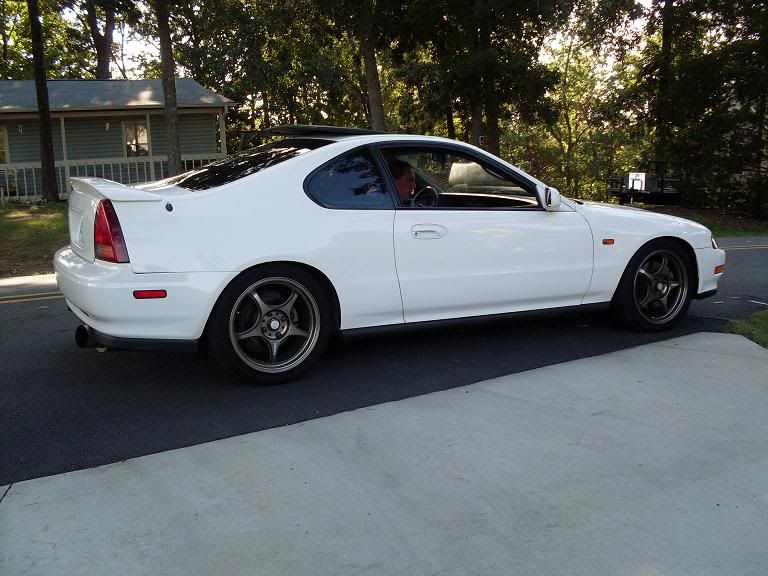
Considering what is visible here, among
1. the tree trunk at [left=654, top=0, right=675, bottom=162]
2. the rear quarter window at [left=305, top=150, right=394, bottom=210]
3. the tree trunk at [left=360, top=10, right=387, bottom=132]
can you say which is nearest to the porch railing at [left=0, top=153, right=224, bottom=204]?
the tree trunk at [left=360, top=10, right=387, bottom=132]

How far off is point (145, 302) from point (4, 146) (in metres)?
23.1

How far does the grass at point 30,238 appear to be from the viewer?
10.6 metres

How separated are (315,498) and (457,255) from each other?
2271mm

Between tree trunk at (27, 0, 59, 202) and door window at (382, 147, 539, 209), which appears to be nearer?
door window at (382, 147, 539, 209)

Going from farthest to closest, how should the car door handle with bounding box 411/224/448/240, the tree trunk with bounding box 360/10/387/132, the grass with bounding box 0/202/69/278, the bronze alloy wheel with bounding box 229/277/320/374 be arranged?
the tree trunk with bounding box 360/10/387/132 < the grass with bounding box 0/202/69/278 < the car door handle with bounding box 411/224/448/240 < the bronze alloy wheel with bounding box 229/277/320/374

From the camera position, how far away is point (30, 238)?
12680mm

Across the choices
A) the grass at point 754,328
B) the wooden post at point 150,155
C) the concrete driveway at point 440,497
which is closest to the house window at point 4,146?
the wooden post at point 150,155

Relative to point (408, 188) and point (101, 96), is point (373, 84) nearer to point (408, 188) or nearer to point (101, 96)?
point (101, 96)

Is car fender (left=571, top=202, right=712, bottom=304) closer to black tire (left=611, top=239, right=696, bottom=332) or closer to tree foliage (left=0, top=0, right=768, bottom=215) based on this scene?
black tire (left=611, top=239, right=696, bottom=332)

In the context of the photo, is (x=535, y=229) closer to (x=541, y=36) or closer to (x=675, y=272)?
(x=675, y=272)

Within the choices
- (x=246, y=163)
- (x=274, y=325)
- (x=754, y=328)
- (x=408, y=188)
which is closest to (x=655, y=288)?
(x=754, y=328)

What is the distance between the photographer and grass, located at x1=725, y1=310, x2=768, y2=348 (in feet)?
18.1

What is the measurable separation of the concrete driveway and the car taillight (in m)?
1.22

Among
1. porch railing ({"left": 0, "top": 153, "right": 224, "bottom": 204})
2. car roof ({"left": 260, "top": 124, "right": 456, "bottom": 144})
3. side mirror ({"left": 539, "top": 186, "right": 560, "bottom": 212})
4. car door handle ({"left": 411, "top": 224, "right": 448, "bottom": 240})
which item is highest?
porch railing ({"left": 0, "top": 153, "right": 224, "bottom": 204})
